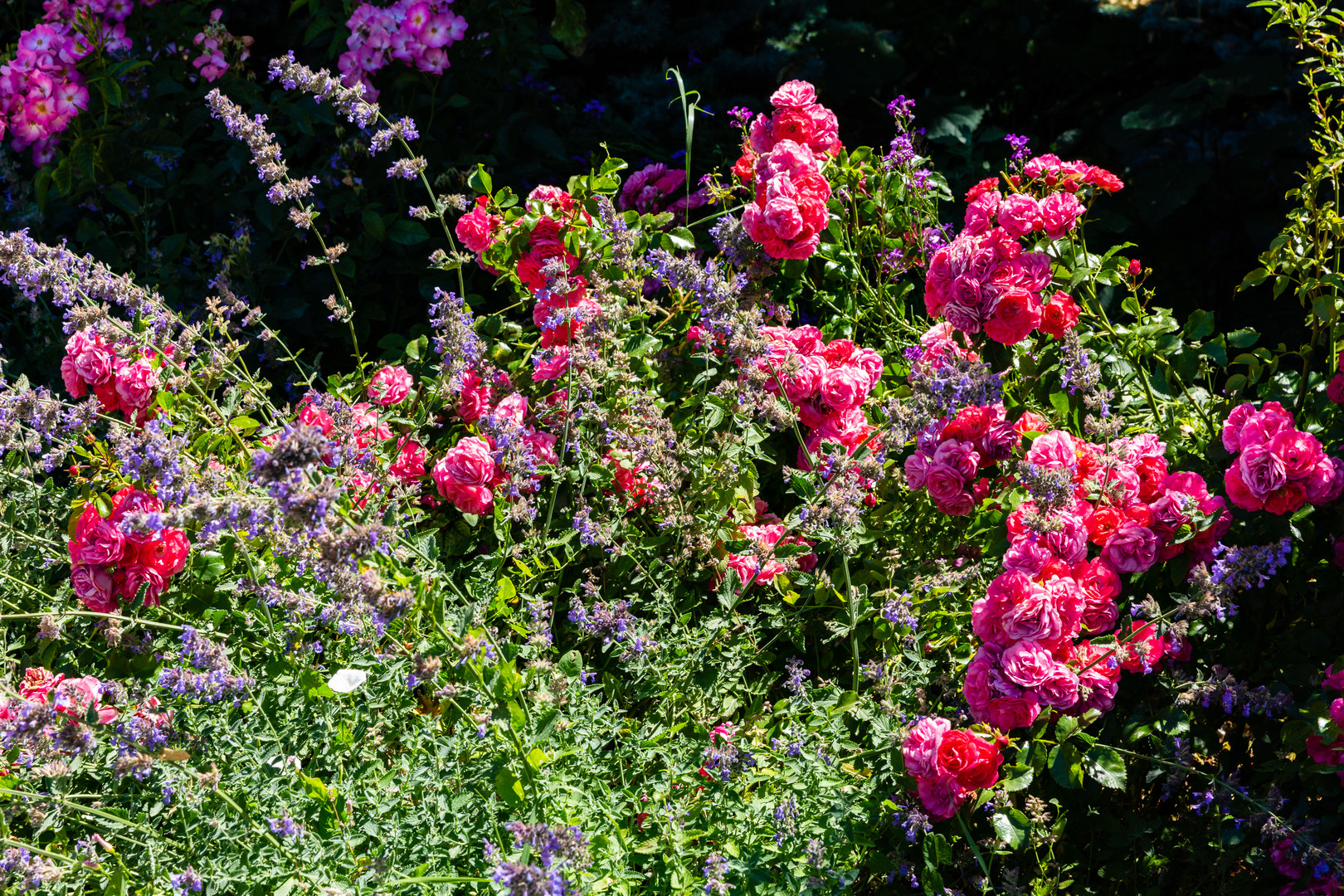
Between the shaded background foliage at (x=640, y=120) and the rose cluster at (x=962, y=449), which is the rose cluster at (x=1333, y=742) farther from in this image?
the shaded background foliage at (x=640, y=120)

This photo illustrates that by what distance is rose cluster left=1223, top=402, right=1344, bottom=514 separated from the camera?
6.21 ft

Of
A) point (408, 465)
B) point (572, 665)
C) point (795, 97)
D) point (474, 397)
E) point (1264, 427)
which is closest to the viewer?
point (1264, 427)

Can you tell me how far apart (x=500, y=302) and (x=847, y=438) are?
6.13 ft

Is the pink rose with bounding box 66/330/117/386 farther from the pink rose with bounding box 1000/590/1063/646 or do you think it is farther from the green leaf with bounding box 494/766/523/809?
the pink rose with bounding box 1000/590/1063/646

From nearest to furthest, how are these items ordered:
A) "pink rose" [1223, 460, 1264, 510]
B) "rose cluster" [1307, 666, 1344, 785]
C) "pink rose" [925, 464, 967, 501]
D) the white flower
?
the white flower
"rose cluster" [1307, 666, 1344, 785]
"pink rose" [1223, 460, 1264, 510]
"pink rose" [925, 464, 967, 501]

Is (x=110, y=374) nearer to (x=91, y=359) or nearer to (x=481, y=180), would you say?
(x=91, y=359)

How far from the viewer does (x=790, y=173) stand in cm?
280

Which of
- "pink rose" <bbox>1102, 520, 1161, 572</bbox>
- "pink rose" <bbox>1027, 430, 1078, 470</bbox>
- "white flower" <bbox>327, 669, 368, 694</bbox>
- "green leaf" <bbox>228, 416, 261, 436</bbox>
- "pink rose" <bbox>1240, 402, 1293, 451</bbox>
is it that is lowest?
"pink rose" <bbox>1102, 520, 1161, 572</bbox>

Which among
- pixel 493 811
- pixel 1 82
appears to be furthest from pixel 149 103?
pixel 493 811

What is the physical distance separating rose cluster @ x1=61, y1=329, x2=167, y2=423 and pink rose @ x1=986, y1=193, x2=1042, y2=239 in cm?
184

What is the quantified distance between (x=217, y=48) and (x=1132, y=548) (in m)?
3.28

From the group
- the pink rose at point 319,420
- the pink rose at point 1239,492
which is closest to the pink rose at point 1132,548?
the pink rose at point 1239,492

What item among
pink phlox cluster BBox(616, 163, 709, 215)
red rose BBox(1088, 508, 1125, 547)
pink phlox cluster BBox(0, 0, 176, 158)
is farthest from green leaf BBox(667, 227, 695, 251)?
pink phlox cluster BBox(0, 0, 176, 158)

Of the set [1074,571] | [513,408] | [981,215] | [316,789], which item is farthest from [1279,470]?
[316,789]
